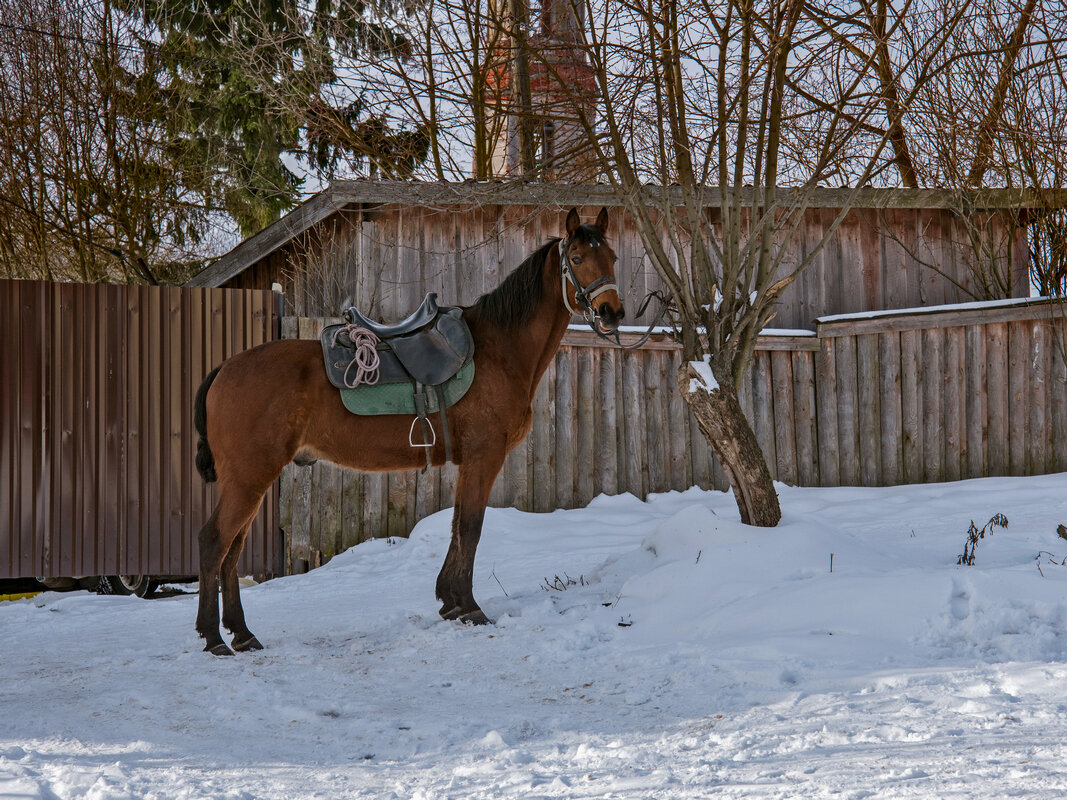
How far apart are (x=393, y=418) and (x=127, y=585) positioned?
3.77 metres

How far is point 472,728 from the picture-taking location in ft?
9.73

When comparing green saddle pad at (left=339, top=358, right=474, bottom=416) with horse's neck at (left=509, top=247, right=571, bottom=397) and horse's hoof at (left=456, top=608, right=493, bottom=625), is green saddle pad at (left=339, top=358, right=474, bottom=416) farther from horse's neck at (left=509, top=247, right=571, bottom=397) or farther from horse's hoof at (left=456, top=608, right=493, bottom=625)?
horse's hoof at (left=456, top=608, right=493, bottom=625)

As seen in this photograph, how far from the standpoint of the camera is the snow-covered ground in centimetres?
236

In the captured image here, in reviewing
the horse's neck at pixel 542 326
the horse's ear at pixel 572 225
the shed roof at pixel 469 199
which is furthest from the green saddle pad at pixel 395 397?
the shed roof at pixel 469 199

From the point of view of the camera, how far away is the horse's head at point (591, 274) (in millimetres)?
4578

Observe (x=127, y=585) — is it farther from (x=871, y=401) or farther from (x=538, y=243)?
(x=871, y=401)

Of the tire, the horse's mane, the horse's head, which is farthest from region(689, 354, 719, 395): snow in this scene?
the tire

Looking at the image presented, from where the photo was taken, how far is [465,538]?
4.79m

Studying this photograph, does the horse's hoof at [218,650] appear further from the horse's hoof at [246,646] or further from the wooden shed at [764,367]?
the wooden shed at [764,367]

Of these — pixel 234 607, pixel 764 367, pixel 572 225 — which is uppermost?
pixel 572 225

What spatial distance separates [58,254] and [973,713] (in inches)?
580

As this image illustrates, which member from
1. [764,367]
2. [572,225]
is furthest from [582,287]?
[764,367]

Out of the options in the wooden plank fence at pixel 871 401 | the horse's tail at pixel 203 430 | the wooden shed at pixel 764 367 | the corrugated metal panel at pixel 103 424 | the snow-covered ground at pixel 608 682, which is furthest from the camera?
the wooden plank fence at pixel 871 401

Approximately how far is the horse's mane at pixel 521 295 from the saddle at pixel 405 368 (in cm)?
28
